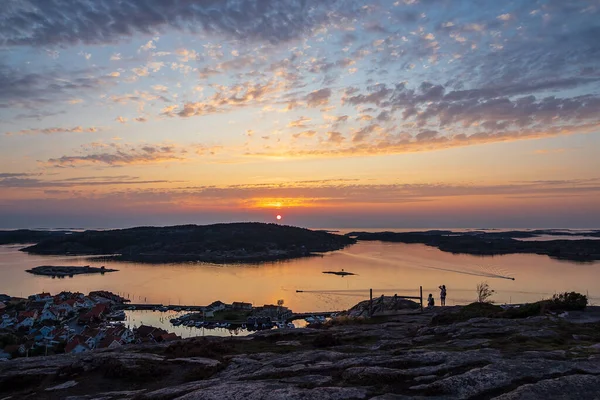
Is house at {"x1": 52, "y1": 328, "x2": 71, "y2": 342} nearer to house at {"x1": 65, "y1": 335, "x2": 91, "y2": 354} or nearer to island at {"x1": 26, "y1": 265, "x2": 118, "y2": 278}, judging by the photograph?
house at {"x1": 65, "y1": 335, "x2": 91, "y2": 354}

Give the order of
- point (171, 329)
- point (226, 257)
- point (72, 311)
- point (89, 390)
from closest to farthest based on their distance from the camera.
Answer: point (89, 390), point (171, 329), point (72, 311), point (226, 257)

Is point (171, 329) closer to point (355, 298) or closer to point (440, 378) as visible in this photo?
point (355, 298)

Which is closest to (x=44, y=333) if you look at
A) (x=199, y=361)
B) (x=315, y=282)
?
(x=315, y=282)

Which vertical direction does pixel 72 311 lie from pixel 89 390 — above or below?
below

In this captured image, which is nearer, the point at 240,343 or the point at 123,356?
the point at 123,356

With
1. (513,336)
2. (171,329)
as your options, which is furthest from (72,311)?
(513,336)

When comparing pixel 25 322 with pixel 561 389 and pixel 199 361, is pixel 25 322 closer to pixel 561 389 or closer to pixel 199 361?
pixel 199 361

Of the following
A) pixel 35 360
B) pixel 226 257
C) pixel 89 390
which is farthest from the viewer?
pixel 226 257

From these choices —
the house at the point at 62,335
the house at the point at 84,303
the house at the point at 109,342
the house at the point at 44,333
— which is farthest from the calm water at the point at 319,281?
the house at the point at 109,342
